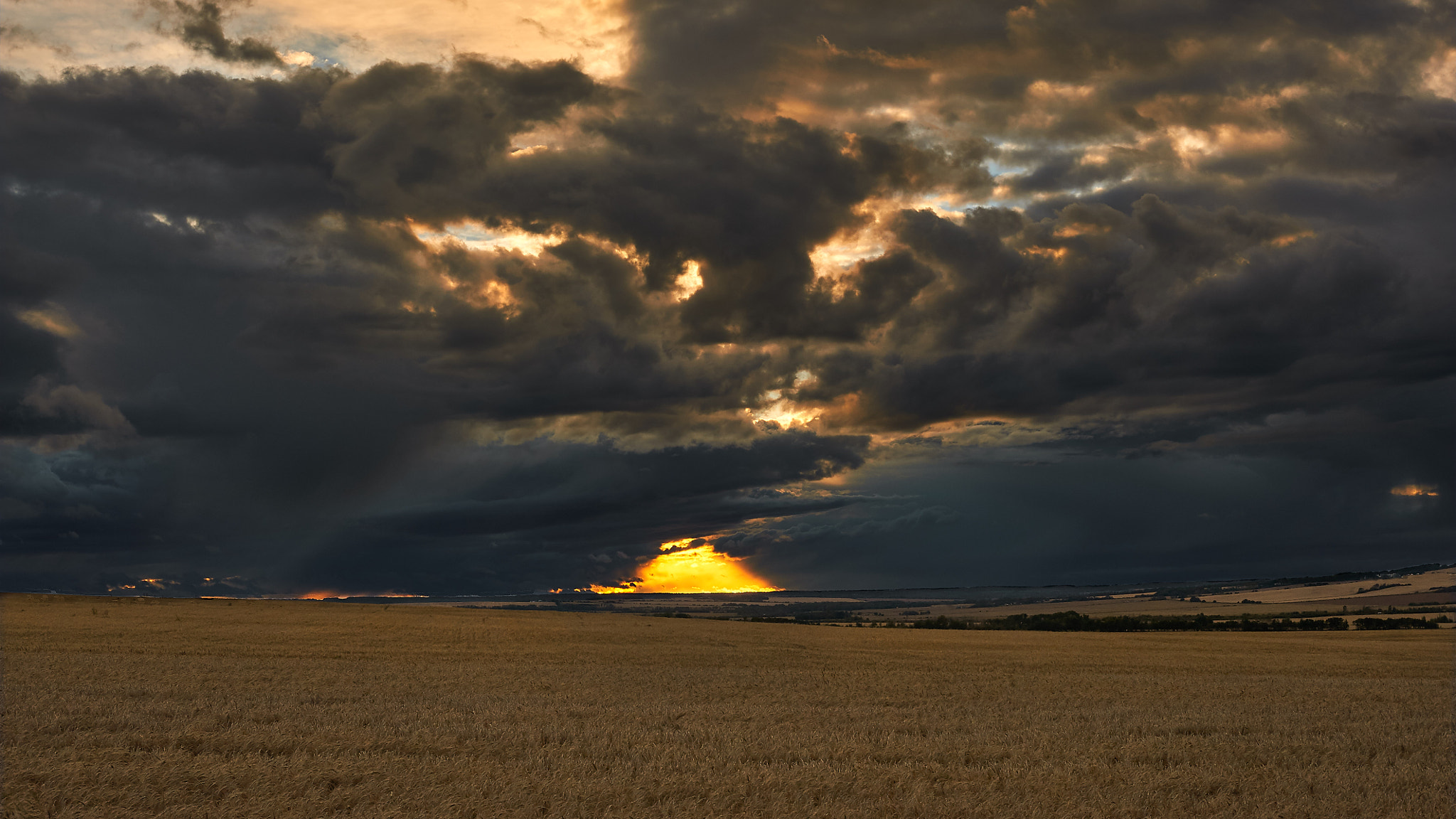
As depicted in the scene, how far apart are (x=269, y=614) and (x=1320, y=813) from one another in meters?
74.5

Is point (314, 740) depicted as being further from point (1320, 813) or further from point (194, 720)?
point (1320, 813)

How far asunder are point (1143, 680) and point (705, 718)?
18.9m

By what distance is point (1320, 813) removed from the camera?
1238 centimetres

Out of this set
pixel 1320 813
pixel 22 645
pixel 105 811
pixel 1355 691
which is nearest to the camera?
pixel 105 811

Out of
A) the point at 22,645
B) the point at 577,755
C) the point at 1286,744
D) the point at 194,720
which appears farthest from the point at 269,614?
the point at 1286,744

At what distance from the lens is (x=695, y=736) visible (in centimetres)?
1747

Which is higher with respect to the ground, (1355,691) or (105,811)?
(105,811)

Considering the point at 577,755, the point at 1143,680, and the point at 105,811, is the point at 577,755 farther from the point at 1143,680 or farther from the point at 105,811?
the point at 1143,680

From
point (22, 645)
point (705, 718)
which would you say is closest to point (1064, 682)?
point (705, 718)

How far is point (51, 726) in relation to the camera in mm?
16406

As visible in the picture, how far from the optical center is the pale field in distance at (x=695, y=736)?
12.1 metres

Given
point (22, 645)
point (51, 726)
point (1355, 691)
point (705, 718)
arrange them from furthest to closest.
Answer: point (22, 645) → point (1355, 691) → point (705, 718) → point (51, 726)

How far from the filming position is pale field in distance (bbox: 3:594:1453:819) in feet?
39.7

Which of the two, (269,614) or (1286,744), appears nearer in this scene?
(1286,744)
